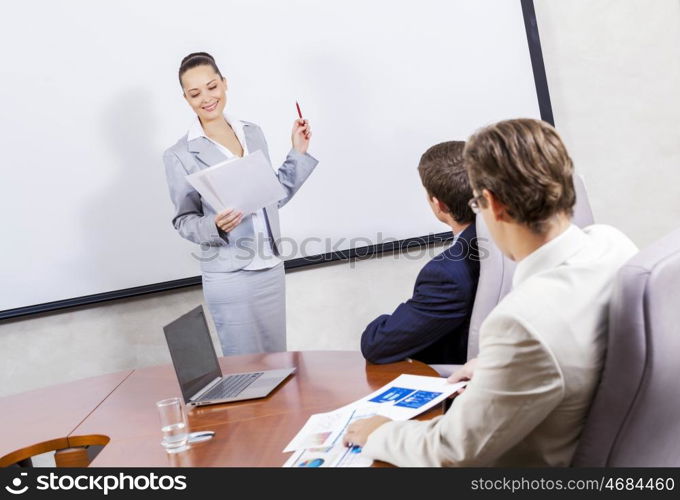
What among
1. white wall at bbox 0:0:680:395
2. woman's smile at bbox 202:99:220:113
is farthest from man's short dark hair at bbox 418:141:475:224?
white wall at bbox 0:0:680:395

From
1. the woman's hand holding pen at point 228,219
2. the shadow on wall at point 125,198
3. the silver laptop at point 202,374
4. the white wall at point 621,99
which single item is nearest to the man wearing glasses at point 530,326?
the silver laptop at point 202,374

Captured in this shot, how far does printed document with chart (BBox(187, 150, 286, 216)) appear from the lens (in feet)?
8.86

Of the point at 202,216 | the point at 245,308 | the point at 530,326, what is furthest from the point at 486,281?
the point at 202,216

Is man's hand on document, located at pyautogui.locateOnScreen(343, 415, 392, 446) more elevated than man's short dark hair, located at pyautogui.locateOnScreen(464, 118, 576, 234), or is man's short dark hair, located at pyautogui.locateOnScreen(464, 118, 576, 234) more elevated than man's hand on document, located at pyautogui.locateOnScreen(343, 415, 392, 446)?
man's short dark hair, located at pyautogui.locateOnScreen(464, 118, 576, 234)

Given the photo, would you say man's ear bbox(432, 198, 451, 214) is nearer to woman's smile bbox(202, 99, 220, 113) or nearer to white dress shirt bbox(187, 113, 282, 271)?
white dress shirt bbox(187, 113, 282, 271)

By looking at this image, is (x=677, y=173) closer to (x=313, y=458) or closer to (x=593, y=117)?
(x=593, y=117)

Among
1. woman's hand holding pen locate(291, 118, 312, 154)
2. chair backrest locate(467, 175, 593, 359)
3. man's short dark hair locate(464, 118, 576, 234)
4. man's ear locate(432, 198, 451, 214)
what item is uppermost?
woman's hand holding pen locate(291, 118, 312, 154)

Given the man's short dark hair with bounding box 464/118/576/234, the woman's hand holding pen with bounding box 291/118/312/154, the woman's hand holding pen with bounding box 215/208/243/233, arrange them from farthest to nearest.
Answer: the woman's hand holding pen with bounding box 291/118/312/154 < the woman's hand holding pen with bounding box 215/208/243/233 < the man's short dark hair with bounding box 464/118/576/234

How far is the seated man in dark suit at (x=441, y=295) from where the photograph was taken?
2.03 metres

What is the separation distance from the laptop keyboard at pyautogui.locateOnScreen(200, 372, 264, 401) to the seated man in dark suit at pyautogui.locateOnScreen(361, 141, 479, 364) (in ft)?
1.07

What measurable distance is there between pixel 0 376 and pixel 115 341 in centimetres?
56

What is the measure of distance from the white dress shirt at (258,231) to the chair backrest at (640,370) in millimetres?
2025

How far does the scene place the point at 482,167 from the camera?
123 centimetres

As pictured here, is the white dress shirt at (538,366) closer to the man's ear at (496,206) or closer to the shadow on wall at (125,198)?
the man's ear at (496,206)
